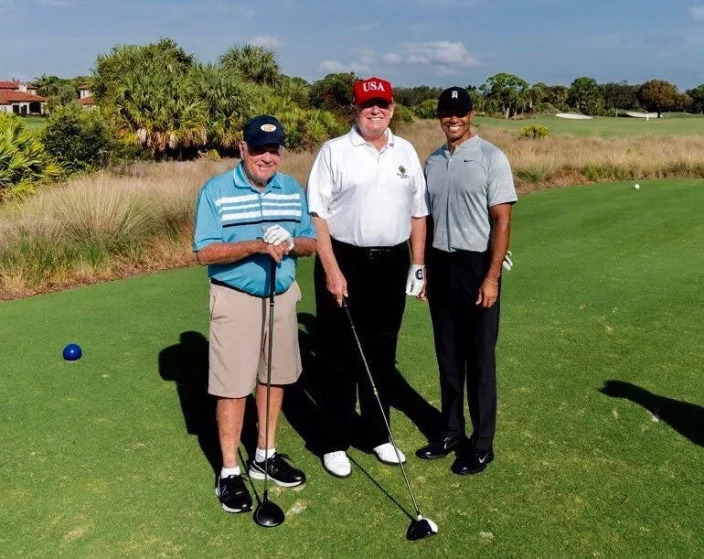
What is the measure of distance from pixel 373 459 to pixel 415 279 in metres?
1.11

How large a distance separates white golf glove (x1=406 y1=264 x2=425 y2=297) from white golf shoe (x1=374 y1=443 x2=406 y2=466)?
37.1 inches

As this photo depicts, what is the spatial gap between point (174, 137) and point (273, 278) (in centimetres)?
2115

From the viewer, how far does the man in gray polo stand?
144 inches

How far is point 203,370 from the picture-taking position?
18.1ft

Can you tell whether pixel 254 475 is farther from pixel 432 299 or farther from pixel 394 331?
pixel 432 299

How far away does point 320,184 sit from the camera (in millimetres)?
3705

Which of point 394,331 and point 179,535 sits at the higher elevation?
point 394,331

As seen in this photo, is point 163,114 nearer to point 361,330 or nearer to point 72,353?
point 72,353

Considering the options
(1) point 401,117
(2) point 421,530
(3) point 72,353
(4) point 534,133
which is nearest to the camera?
(2) point 421,530

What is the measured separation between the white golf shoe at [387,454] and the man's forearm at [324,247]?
116cm

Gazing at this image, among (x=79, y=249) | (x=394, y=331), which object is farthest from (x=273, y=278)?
(x=79, y=249)

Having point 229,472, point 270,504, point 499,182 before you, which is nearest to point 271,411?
point 229,472

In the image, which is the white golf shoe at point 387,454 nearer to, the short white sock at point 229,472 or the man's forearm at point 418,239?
the short white sock at point 229,472

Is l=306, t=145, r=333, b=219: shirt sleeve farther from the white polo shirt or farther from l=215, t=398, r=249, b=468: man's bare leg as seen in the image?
l=215, t=398, r=249, b=468: man's bare leg
